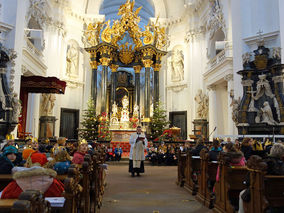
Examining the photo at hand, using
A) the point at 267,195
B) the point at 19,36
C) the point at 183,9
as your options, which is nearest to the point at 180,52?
the point at 183,9

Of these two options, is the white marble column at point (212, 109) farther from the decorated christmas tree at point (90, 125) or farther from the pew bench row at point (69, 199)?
the pew bench row at point (69, 199)

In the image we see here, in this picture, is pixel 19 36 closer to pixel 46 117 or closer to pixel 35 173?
pixel 46 117

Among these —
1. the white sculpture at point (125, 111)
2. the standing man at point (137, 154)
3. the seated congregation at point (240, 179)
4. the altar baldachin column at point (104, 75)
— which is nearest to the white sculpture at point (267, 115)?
the seated congregation at point (240, 179)

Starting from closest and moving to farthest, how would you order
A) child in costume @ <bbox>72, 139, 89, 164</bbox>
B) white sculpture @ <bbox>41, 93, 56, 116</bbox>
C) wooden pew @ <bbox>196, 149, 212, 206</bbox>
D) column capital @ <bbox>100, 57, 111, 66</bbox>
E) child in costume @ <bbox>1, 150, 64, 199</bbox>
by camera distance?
child in costume @ <bbox>1, 150, 64, 199</bbox> → child in costume @ <bbox>72, 139, 89, 164</bbox> → wooden pew @ <bbox>196, 149, 212, 206</bbox> → white sculpture @ <bbox>41, 93, 56, 116</bbox> → column capital @ <bbox>100, 57, 111, 66</bbox>

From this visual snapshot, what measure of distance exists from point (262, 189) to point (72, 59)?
18.7m

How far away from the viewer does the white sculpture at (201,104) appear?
57.3ft

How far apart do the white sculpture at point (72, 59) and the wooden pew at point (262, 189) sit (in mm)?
17951

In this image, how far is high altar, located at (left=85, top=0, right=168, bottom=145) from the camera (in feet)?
65.1

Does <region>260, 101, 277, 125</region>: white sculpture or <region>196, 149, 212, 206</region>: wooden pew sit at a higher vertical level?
<region>260, 101, 277, 125</region>: white sculpture

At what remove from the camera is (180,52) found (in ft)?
68.0

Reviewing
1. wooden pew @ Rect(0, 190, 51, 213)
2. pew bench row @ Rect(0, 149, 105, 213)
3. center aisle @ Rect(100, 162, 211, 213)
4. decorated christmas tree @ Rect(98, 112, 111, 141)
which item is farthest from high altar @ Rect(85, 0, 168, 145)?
wooden pew @ Rect(0, 190, 51, 213)

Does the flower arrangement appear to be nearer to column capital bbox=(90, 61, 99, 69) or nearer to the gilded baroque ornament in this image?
column capital bbox=(90, 61, 99, 69)

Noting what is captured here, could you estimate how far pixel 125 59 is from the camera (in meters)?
21.0

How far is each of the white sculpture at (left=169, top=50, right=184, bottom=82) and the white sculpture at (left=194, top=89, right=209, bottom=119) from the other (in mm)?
2840
